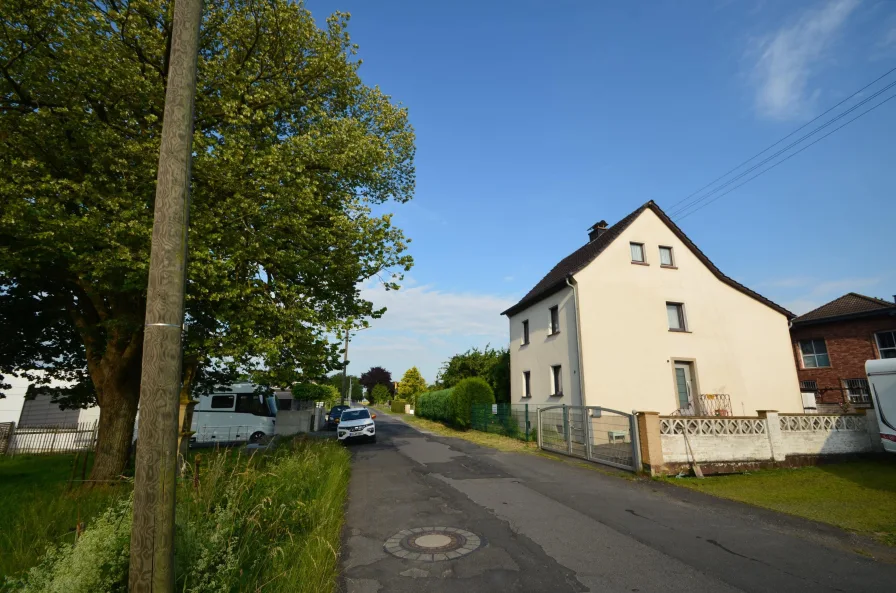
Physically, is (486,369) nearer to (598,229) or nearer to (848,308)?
(598,229)

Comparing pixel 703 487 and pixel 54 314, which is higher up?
pixel 54 314

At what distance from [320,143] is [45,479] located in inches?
419

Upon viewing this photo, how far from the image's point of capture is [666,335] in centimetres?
1836

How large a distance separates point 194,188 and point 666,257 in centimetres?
1944

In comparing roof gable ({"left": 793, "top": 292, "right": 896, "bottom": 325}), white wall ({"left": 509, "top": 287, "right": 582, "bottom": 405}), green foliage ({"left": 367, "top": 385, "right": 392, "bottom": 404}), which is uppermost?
roof gable ({"left": 793, "top": 292, "right": 896, "bottom": 325})

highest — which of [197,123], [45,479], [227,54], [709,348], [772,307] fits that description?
[227,54]

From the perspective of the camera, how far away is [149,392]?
8.76ft

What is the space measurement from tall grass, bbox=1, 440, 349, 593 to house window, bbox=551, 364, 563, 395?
537 inches

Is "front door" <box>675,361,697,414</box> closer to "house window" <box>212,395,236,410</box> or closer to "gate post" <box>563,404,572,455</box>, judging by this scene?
"gate post" <box>563,404,572,455</box>

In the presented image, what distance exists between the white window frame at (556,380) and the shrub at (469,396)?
17.3 feet

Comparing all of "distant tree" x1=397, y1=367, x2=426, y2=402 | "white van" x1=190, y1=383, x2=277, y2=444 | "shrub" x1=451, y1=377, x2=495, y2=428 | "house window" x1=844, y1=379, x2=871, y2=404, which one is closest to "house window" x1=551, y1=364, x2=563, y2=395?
"shrub" x1=451, y1=377, x2=495, y2=428

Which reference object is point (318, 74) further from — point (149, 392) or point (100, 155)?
point (149, 392)

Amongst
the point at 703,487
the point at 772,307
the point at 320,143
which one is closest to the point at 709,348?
the point at 772,307

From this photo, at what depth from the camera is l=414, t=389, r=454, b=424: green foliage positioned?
27.5m
